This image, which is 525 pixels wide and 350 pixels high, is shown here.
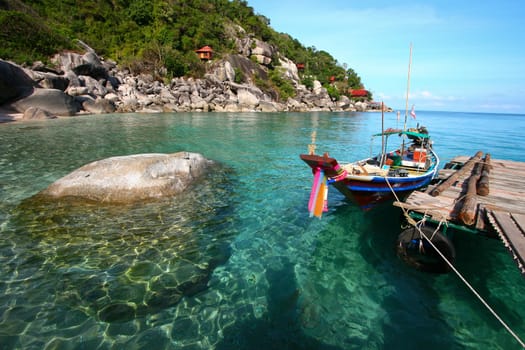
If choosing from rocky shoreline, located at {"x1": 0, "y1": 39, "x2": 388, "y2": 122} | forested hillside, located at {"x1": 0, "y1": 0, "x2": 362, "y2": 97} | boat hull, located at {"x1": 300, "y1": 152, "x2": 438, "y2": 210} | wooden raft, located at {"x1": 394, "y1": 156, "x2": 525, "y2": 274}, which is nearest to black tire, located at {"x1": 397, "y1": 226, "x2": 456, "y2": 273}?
wooden raft, located at {"x1": 394, "y1": 156, "x2": 525, "y2": 274}

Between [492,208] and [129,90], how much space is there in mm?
54896

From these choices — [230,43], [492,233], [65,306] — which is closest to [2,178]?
[65,306]

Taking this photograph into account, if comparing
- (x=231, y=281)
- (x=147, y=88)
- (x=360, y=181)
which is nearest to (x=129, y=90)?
(x=147, y=88)

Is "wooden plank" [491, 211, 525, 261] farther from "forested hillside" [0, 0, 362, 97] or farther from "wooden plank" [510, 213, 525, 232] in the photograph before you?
"forested hillside" [0, 0, 362, 97]

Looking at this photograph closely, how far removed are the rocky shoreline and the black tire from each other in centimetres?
3745

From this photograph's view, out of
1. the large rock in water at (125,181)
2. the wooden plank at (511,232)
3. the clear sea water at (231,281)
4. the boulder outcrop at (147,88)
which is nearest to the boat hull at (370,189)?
the clear sea water at (231,281)

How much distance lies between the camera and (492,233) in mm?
5680

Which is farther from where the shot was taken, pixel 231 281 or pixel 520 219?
pixel 231 281

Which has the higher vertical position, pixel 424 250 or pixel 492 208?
pixel 492 208

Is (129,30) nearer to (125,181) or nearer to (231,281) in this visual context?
(125,181)

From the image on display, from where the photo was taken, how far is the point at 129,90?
4838 centimetres

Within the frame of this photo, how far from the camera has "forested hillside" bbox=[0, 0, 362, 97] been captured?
130 feet

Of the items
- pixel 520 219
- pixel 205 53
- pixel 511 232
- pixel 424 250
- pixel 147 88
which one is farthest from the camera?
pixel 205 53

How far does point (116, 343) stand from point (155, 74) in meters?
63.1
